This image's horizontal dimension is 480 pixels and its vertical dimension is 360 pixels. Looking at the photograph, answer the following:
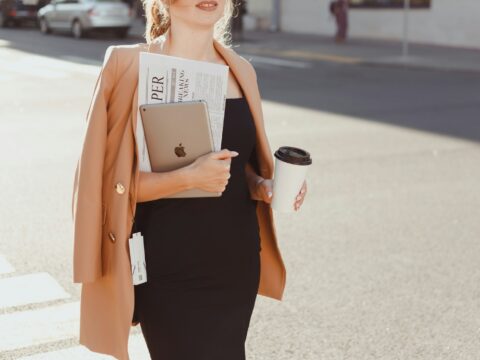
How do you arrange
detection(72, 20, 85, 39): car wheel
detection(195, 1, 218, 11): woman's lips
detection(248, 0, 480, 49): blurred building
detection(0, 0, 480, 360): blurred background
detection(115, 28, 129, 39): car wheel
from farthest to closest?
detection(115, 28, 129, 39): car wheel
detection(72, 20, 85, 39): car wheel
detection(248, 0, 480, 49): blurred building
detection(0, 0, 480, 360): blurred background
detection(195, 1, 218, 11): woman's lips

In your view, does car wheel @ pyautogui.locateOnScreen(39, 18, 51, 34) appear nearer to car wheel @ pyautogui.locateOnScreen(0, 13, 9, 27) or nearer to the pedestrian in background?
car wheel @ pyautogui.locateOnScreen(0, 13, 9, 27)

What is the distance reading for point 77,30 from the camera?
2873 cm

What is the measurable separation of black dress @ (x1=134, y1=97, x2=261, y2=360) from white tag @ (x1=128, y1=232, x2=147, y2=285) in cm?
2

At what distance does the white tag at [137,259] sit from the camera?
2.40 meters

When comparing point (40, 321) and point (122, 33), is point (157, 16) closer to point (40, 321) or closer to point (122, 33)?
point (40, 321)

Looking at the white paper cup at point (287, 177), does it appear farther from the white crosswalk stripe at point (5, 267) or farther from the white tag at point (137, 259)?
the white crosswalk stripe at point (5, 267)

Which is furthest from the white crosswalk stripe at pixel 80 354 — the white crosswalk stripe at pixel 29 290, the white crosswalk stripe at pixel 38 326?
the white crosswalk stripe at pixel 29 290

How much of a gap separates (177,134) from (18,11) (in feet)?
116

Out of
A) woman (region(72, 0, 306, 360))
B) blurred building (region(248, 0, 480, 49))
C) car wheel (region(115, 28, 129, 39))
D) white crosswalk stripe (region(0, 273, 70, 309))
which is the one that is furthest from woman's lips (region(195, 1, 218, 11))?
car wheel (region(115, 28, 129, 39))

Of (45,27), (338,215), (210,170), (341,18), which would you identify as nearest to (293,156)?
(210,170)

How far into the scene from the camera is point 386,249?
582cm

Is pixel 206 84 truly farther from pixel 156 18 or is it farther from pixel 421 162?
pixel 421 162

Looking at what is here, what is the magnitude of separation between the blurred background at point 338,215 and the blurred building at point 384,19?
20.9ft

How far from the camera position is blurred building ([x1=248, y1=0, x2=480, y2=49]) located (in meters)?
24.9
